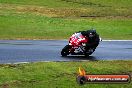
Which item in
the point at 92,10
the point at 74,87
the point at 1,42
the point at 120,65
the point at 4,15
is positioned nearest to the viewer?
the point at 74,87

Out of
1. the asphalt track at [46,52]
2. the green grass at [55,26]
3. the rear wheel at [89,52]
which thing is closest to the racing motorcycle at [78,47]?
the rear wheel at [89,52]

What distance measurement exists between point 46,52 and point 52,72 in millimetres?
5053

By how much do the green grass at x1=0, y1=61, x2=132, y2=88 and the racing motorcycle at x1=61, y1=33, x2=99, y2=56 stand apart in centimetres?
156

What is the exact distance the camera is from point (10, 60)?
1764 cm

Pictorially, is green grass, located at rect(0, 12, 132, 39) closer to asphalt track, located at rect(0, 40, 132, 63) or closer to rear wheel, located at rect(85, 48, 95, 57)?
asphalt track, located at rect(0, 40, 132, 63)

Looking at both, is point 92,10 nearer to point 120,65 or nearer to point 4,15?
point 4,15

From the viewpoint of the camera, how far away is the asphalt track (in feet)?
60.4

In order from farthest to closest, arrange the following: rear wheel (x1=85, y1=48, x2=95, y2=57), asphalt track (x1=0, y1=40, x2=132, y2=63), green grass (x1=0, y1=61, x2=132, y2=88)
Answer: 1. rear wheel (x1=85, y1=48, x2=95, y2=57)
2. asphalt track (x1=0, y1=40, x2=132, y2=63)
3. green grass (x1=0, y1=61, x2=132, y2=88)

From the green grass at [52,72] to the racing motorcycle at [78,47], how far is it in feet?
5.13

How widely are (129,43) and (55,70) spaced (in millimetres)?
10891

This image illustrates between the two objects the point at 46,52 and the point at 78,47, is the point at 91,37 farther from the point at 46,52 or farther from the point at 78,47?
the point at 46,52

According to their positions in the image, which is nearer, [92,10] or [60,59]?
[60,59]

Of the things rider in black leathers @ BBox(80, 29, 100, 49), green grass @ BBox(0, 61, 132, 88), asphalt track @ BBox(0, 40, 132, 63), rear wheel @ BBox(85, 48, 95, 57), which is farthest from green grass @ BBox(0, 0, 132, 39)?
green grass @ BBox(0, 61, 132, 88)

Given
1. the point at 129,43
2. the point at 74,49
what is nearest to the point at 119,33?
the point at 129,43
